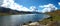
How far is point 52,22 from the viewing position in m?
1.74

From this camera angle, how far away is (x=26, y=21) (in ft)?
5.79

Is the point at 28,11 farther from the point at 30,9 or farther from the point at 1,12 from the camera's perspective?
the point at 1,12

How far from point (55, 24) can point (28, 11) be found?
0.36 metres

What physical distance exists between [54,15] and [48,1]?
0.18m

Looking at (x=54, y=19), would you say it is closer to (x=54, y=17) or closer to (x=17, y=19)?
(x=54, y=17)

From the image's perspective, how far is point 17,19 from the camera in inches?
69.7

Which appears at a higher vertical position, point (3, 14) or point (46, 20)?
point (3, 14)

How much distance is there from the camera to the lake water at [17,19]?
176cm

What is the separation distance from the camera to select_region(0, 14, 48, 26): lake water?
1.76 meters

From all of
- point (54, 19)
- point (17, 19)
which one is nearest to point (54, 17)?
point (54, 19)

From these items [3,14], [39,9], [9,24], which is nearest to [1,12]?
[3,14]

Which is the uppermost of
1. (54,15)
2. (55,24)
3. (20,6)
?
(20,6)

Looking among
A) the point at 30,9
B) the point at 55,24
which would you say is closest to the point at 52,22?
the point at 55,24

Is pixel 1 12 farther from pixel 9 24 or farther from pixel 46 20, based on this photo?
pixel 46 20
